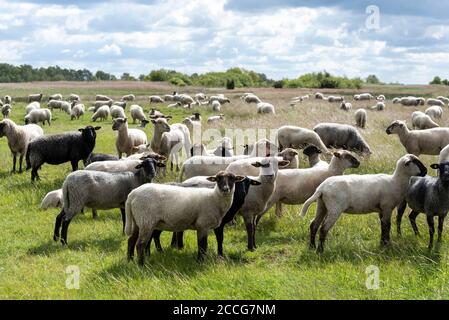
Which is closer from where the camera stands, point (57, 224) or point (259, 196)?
point (259, 196)

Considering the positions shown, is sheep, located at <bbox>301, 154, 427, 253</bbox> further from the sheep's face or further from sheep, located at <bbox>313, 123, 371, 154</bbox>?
sheep, located at <bbox>313, 123, 371, 154</bbox>

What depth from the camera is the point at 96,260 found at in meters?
8.73

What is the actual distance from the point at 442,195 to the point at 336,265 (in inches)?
90.1

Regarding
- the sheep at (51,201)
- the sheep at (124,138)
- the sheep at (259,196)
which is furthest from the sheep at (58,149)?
the sheep at (259,196)

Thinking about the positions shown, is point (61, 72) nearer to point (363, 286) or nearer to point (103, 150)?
point (103, 150)

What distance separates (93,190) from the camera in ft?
32.4

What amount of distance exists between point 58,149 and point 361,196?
9.97 metres

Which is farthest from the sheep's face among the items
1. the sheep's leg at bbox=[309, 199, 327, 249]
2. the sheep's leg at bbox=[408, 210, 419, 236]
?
the sheep's leg at bbox=[408, 210, 419, 236]

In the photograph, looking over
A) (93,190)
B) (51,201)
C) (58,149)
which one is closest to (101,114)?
(58,149)

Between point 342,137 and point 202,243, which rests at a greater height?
point 342,137

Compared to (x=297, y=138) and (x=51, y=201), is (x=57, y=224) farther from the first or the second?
(x=297, y=138)

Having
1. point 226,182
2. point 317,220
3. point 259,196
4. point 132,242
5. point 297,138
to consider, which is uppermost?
point 226,182

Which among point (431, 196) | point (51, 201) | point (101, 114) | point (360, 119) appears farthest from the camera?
point (101, 114)
